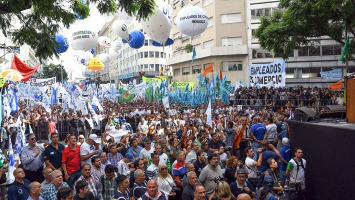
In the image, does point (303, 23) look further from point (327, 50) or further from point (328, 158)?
point (327, 50)

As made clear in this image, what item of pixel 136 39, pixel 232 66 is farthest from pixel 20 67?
pixel 232 66

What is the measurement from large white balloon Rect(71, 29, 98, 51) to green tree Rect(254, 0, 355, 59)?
1043 cm

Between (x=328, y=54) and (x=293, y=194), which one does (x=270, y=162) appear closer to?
(x=293, y=194)

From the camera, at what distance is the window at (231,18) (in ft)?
146

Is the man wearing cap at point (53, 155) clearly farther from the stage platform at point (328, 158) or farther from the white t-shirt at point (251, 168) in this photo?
the stage platform at point (328, 158)

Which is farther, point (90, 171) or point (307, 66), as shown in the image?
point (307, 66)

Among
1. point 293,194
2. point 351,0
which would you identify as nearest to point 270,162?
point 293,194

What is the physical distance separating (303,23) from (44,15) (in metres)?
15.6

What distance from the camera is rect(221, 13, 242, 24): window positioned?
44.5m

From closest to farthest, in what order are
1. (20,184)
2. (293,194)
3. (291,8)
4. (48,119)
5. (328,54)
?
1. (20,184)
2. (293,194)
3. (48,119)
4. (291,8)
5. (328,54)

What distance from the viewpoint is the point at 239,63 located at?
44656 mm

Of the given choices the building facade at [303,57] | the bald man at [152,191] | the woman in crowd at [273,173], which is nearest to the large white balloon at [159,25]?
the woman in crowd at [273,173]

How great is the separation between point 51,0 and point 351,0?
13503 millimetres

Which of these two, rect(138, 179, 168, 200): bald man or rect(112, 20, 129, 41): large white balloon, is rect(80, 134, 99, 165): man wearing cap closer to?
rect(138, 179, 168, 200): bald man
